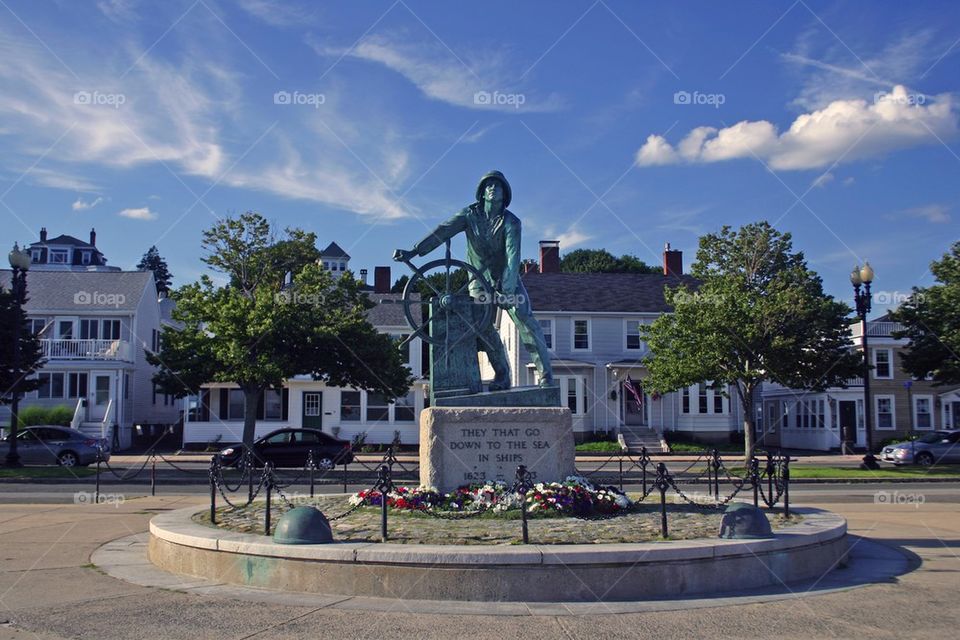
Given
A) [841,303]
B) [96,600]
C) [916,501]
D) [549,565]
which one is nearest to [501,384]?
[549,565]

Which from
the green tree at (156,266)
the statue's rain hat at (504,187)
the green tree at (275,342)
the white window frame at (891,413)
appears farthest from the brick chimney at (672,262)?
the green tree at (156,266)

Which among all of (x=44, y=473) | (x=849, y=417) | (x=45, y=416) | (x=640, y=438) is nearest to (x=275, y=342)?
(x=44, y=473)

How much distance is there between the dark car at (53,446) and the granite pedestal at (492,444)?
20.9 m

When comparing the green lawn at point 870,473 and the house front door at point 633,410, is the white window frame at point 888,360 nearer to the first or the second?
the house front door at point 633,410

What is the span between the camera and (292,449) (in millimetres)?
27734

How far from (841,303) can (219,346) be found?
73.6 ft

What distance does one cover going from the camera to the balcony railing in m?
42.3

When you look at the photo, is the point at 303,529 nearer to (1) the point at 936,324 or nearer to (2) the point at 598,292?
(1) the point at 936,324

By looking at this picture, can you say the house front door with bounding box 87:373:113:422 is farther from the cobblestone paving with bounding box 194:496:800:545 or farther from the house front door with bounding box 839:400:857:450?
the house front door with bounding box 839:400:857:450

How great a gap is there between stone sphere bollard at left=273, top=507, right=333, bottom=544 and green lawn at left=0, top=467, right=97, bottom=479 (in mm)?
17956

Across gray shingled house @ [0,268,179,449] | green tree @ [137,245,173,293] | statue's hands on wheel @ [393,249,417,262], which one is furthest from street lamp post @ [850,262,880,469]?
green tree @ [137,245,173,293]

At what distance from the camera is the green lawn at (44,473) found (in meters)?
24.2

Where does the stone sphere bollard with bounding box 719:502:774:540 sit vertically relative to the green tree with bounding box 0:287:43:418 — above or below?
below

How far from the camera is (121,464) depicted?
32.2 metres
